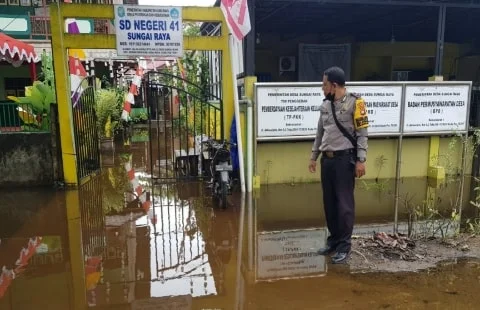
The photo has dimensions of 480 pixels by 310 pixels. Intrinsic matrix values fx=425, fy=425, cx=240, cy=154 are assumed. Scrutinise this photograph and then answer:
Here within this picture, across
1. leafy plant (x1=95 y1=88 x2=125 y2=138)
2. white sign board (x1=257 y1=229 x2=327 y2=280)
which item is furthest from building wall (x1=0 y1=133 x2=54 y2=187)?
white sign board (x1=257 y1=229 x2=327 y2=280)

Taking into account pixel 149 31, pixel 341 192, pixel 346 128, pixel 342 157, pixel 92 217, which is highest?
→ pixel 149 31

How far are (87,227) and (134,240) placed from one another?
826 millimetres

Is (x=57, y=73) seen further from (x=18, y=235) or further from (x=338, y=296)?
(x=338, y=296)

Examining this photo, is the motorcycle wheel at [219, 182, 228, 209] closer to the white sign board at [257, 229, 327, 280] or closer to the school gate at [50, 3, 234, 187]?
the white sign board at [257, 229, 327, 280]

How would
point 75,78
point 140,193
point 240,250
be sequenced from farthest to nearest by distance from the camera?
point 75,78 → point 140,193 → point 240,250

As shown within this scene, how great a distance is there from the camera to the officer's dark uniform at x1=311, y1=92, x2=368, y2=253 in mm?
3963

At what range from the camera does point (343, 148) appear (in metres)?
4.02

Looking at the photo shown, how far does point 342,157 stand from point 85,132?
523 centimetres

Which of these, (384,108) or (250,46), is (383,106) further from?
(250,46)

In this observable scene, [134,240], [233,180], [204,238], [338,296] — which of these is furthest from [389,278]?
[233,180]

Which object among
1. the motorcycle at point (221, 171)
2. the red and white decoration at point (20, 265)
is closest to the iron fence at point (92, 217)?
the red and white decoration at point (20, 265)

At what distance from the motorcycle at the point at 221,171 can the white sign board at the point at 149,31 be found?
1672 mm

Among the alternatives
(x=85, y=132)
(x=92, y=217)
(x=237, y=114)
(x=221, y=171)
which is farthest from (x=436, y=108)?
(x=85, y=132)

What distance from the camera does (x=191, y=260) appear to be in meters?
4.24
